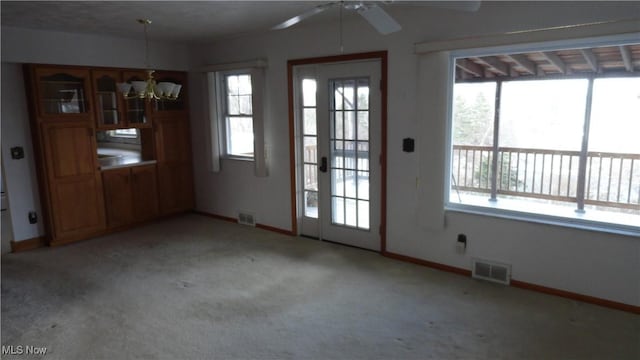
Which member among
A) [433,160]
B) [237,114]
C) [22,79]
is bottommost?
[433,160]

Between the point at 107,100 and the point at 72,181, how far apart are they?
1.06 m

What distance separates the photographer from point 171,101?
592 cm

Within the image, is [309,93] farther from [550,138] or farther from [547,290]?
[547,290]

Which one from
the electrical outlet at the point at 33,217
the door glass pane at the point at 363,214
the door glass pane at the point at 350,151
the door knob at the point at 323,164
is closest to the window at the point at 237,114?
the door knob at the point at 323,164

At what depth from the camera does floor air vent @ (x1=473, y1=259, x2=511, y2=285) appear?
145 inches

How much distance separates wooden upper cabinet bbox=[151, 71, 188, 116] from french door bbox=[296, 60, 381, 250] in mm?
1978

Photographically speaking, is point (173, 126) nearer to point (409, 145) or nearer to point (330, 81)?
point (330, 81)

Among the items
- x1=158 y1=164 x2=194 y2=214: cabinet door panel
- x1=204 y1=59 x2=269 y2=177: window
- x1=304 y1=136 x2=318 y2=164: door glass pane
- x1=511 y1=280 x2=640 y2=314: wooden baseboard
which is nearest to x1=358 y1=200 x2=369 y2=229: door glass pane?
x1=304 y1=136 x2=318 y2=164: door glass pane

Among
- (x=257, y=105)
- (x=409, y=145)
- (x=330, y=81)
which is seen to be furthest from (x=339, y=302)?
(x=257, y=105)

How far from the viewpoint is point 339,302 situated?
3420 millimetres

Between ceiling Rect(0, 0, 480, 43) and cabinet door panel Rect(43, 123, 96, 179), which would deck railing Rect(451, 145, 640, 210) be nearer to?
ceiling Rect(0, 0, 480, 43)

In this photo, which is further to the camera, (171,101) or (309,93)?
(171,101)

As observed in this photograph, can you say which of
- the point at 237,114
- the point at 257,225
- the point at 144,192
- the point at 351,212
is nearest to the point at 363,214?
the point at 351,212

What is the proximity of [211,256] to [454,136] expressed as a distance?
2.72m
